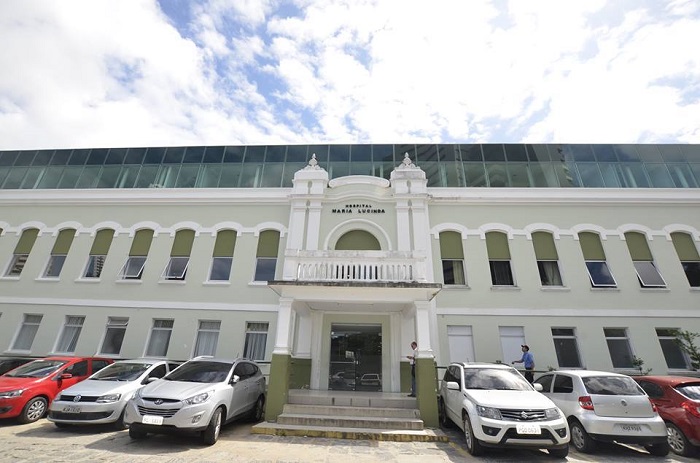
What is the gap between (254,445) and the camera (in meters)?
7.57

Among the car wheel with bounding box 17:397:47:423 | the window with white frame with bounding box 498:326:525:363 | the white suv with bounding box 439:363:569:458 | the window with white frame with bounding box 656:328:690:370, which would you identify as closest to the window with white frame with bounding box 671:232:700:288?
the window with white frame with bounding box 656:328:690:370

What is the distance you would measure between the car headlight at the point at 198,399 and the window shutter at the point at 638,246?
55.7 feet

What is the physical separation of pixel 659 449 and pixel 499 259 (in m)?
7.98

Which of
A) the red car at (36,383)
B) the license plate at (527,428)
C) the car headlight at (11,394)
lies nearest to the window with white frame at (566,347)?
the license plate at (527,428)

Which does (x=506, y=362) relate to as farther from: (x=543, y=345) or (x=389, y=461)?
(x=389, y=461)

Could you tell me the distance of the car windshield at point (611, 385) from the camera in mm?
7922

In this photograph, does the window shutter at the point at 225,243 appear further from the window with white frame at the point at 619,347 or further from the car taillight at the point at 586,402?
the window with white frame at the point at 619,347

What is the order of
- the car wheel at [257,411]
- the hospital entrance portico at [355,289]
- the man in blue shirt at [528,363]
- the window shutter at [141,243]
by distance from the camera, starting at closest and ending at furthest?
the car wheel at [257,411]
the hospital entrance portico at [355,289]
the man in blue shirt at [528,363]
the window shutter at [141,243]

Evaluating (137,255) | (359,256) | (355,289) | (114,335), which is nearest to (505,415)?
(355,289)

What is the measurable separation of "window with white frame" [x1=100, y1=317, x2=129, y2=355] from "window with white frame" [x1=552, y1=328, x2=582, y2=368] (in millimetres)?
17427

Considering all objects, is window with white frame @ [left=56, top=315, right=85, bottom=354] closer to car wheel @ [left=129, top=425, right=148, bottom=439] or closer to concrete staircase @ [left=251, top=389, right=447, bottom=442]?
car wheel @ [left=129, top=425, right=148, bottom=439]

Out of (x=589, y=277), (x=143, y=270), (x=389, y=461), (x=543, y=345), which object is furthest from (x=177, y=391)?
(x=589, y=277)

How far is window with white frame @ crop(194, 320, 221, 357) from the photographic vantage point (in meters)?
13.8

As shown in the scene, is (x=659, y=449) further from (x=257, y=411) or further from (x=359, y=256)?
(x=257, y=411)
